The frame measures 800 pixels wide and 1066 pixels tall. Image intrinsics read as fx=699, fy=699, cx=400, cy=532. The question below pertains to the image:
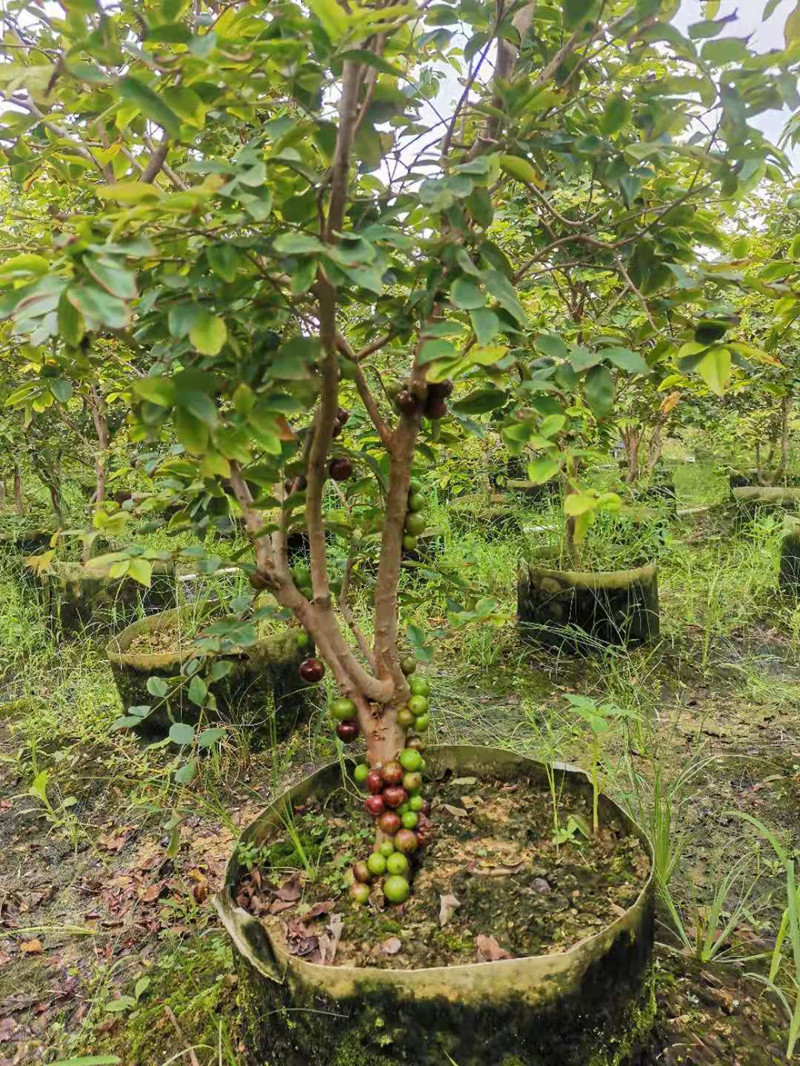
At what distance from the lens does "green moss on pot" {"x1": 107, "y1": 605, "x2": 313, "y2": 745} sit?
7.70 ft

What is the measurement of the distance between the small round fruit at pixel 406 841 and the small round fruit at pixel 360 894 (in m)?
0.08

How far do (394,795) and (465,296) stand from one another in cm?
84

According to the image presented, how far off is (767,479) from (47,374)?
5705 millimetres

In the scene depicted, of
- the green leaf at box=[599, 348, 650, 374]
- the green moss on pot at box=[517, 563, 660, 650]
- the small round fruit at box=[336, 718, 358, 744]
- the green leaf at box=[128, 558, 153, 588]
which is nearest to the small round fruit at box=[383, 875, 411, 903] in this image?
the small round fruit at box=[336, 718, 358, 744]

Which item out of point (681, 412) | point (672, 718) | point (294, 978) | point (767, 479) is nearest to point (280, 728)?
point (672, 718)

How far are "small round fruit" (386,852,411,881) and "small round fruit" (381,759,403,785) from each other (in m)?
0.12

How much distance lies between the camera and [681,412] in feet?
14.3

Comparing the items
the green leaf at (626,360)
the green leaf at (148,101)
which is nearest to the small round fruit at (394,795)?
the green leaf at (626,360)

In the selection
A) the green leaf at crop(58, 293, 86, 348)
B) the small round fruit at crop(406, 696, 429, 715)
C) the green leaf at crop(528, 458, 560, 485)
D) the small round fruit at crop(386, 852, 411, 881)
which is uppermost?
the green leaf at crop(58, 293, 86, 348)

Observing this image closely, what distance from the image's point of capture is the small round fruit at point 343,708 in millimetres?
1242

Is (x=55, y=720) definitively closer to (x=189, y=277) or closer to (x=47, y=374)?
(x=47, y=374)

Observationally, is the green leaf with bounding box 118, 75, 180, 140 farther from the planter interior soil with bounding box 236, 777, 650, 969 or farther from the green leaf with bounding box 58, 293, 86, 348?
the planter interior soil with bounding box 236, 777, 650, 969

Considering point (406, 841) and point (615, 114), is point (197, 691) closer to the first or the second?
point (406, 841)

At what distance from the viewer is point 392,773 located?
121 centimetres
